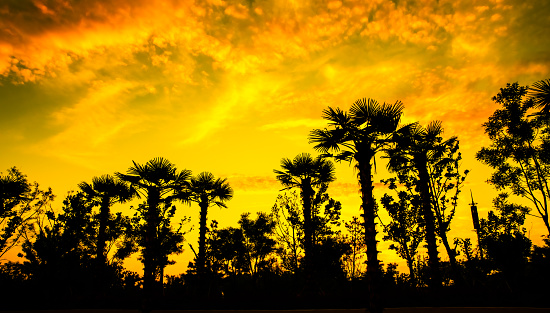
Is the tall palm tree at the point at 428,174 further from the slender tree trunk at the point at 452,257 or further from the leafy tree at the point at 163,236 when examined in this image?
the leafy tree at the point at 163,236

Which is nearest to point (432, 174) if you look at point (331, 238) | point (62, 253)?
point (331, 238)

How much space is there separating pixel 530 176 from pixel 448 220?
5841 millimetres

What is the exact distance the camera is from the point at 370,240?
1316 cm

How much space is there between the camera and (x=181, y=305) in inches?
909

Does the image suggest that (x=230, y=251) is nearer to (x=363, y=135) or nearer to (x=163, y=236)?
(x=163, y=236)

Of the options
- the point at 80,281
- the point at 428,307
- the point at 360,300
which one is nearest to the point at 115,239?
the point at 80,281

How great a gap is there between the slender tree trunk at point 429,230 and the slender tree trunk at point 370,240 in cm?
901

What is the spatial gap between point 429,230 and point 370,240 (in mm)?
9973

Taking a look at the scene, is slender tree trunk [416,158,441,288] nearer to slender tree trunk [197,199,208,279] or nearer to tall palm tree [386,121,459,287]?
tall palm tree [386,121,459,287]

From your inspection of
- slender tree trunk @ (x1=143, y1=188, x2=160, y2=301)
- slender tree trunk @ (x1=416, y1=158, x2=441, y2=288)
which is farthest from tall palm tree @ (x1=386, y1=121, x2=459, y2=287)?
slender tree trunk @ (x1=143, y1=188, x2=160, y2=301)

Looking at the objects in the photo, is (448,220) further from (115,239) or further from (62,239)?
(115,239)

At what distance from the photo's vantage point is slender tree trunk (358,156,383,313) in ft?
40.4

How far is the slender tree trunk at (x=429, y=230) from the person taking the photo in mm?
20172

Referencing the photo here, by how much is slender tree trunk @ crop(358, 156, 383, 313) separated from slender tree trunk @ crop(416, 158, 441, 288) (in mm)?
9007
